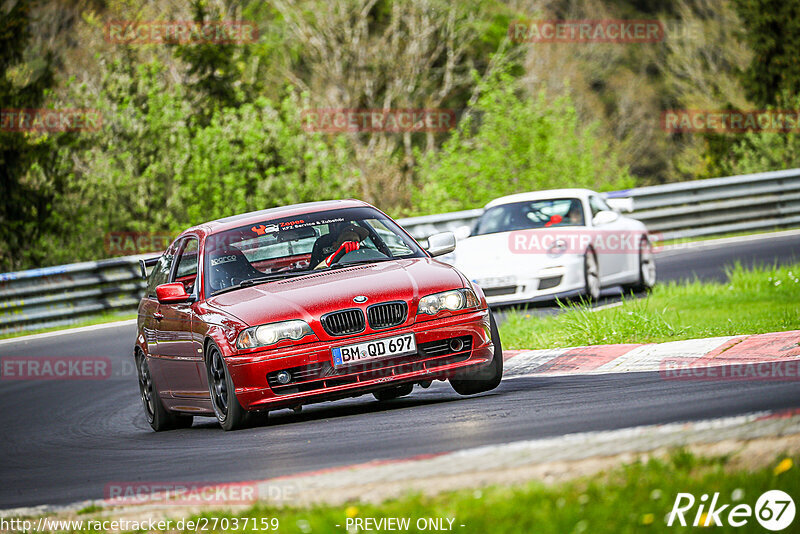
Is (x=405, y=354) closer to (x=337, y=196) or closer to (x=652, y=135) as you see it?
(x=337, y=196)

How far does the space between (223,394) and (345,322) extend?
114 centimetres

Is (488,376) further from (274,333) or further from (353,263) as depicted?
(274,333)

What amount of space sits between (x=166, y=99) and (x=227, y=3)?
15.4m

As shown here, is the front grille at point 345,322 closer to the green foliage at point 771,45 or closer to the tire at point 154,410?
the tire at point 154,410

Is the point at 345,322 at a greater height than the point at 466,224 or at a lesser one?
greater

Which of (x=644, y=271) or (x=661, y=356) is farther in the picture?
(x=644, y=271)

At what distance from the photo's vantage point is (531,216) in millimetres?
16516

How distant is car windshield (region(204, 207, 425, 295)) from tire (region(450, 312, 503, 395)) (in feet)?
3.26

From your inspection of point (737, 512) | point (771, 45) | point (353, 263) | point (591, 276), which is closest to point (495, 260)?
point (591, 276)

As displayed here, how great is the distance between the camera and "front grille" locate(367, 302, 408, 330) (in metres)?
8.16

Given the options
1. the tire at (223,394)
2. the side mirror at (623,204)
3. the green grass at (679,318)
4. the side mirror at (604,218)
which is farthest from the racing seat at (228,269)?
the side mirror at (623,204)

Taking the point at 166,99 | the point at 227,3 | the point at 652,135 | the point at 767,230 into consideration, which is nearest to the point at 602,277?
the point at 767,230


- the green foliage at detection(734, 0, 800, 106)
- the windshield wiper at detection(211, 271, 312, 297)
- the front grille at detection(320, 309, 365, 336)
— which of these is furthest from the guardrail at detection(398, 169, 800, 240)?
the front grille at detection(320, 309, 365, 336)

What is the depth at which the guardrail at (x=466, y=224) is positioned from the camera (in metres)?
19.9
